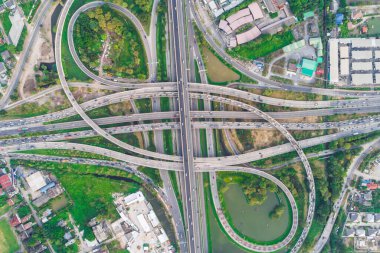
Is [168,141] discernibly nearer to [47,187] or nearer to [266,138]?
[266,138]

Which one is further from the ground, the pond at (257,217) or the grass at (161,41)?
the grass at (161,41)

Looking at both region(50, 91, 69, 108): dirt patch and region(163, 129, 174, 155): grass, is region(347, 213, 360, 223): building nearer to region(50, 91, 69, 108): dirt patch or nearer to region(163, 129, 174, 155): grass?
region(163, 129, 174, 155): grass

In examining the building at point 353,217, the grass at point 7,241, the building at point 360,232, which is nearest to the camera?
the grass at point 7,241

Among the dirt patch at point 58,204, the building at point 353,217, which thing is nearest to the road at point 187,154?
the dirt patch at point 58,204

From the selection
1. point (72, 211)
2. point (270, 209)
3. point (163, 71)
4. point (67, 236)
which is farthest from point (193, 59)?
point (67, 236)

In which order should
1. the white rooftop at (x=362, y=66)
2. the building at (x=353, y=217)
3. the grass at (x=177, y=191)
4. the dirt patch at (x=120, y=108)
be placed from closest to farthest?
the grass at (x=177, y=191) < the dirt patch at (x=120, y=108) < the building at (x=353, y=217) < the white rooftop at (x=362, y=66)

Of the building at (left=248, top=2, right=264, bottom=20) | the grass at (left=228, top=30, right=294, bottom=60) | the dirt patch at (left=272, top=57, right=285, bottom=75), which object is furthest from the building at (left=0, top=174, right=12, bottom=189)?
the building at (left=248, top=2, right=264, bottom=20)

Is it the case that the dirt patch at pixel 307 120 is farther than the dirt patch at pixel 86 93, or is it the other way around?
the dirt patch at pixel 307 120

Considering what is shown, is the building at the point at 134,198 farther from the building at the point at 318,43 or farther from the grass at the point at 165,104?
the building at the point at 318,43
